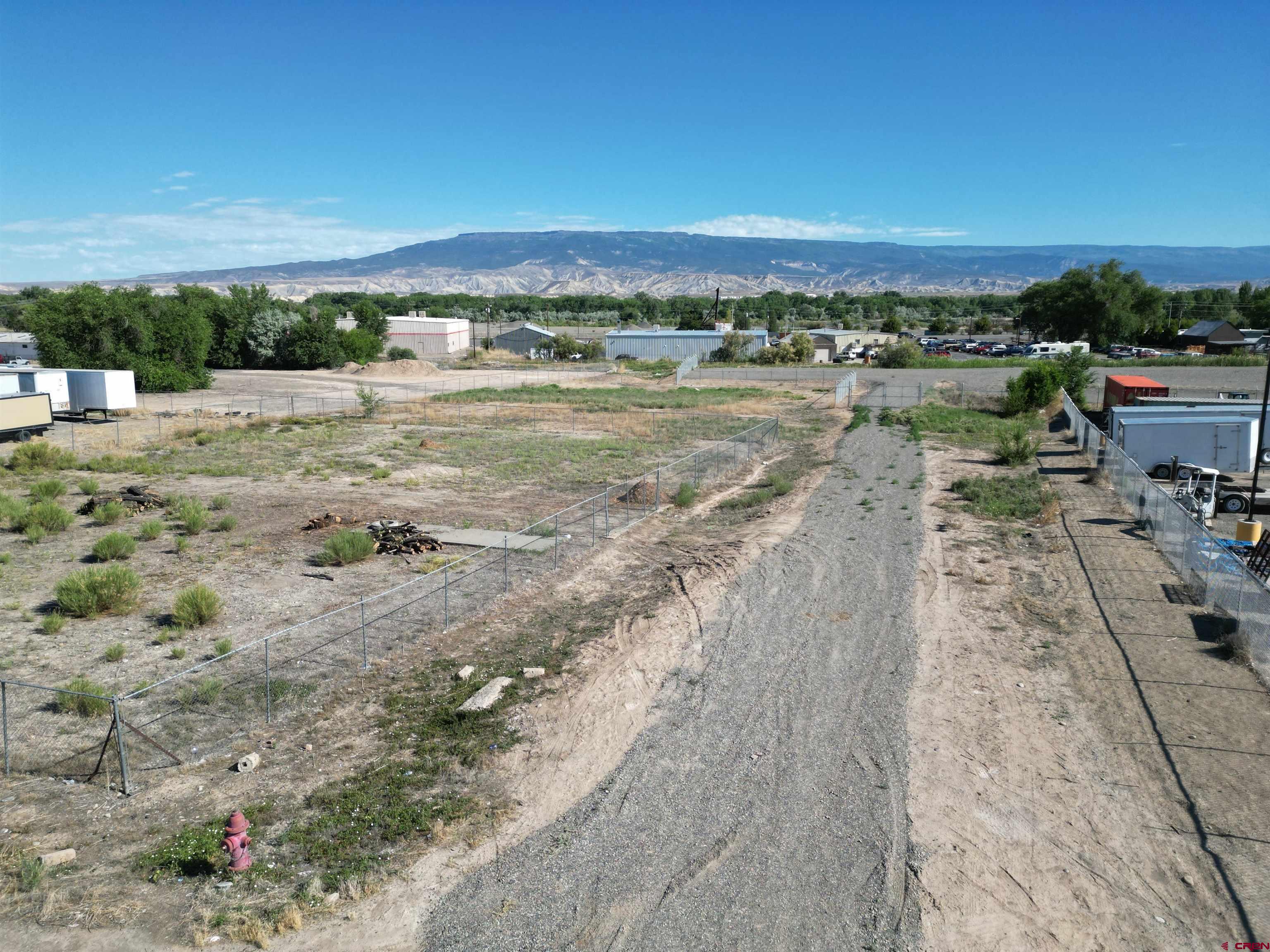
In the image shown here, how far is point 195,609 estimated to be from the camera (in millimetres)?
18250

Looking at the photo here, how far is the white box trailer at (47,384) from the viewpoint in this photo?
2000 inches

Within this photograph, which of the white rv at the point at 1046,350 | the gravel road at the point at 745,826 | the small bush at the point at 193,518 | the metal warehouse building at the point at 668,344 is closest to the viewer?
the gravel road at the point at 745,826

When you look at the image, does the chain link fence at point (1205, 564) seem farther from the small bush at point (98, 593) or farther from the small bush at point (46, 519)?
the small bush at point (46, 519)

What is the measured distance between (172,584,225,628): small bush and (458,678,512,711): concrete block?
23.0 ft

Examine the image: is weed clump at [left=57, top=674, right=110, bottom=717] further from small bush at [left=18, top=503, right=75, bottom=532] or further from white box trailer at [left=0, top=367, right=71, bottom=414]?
white box trailer at [left=0, top=367, right=71, bottom=414]

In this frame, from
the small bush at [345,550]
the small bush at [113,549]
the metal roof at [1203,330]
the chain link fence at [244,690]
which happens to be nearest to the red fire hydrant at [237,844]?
→ the chain link fence at [244,690]

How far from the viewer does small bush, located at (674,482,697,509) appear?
1211 inches

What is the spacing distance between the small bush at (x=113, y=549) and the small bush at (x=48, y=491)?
820cm

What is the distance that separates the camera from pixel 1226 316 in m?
146

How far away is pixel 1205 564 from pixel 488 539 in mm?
17980

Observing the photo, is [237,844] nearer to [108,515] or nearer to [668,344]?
[108,515]

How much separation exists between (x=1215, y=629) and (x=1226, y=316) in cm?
15812

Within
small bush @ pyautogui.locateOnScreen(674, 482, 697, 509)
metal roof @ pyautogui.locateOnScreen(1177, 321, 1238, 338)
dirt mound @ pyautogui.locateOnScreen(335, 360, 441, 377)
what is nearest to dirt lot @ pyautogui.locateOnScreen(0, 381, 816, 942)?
small bush @ pyautogui.locateOnScreen(674, 482, 697, 509)

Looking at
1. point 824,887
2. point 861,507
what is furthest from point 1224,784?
point 861,507
